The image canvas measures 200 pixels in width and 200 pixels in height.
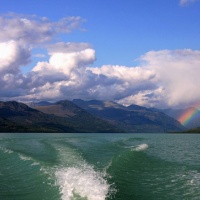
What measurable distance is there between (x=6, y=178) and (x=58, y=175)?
760 cm

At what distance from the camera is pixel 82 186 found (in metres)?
33.3

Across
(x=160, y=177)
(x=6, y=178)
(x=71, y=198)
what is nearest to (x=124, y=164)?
(x=160, y=177)

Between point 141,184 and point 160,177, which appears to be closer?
point 141,184

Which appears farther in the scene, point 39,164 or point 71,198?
point 39,164

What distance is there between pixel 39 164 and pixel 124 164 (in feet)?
52.6

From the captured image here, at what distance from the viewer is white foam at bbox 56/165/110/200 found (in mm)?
30766

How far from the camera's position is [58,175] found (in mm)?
41844

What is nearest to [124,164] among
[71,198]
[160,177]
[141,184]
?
[160,177]

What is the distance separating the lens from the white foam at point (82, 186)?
101 feet

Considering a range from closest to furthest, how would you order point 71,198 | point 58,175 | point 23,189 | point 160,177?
point 71,198 → point 23,189 → point 58,175 → point 160,177

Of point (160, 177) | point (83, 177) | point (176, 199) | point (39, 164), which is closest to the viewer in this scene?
point (176, 199)

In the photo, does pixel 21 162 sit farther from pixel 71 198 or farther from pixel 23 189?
pixel 71 198

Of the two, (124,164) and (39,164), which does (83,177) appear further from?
(124,164)

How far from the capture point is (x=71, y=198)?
30.2m
